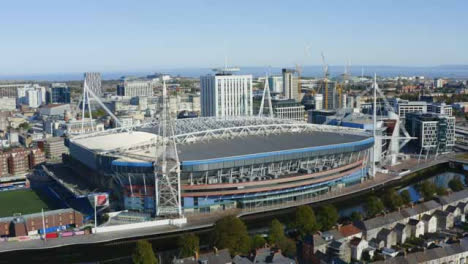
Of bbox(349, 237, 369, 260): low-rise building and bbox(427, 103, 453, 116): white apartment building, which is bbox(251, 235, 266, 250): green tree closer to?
bbox(349, 237, 369, 260): low-rise building

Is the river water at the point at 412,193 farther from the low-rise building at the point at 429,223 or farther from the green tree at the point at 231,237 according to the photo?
the green tree at the point at 231,237

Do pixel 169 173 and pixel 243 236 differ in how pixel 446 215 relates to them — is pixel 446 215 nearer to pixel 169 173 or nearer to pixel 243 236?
pixel 243 236

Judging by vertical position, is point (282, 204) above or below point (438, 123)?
below

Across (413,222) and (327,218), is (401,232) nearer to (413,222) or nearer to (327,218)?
(413,222)

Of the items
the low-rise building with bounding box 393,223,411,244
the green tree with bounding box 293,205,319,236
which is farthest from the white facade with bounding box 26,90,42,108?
the low-rise building with bounding box 393,223,411,244

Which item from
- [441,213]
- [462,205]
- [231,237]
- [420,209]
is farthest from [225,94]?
[231,237]

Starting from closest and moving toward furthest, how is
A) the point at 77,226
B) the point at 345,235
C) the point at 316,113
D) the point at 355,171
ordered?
the point at 345,235, the point at 77,226, the point at 355,171, the point at 316,113

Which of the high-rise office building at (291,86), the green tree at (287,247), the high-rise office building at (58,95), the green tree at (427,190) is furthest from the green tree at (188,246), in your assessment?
the high-rise office building at (58,95)

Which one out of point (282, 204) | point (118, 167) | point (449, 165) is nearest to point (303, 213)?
point (282, 204)
